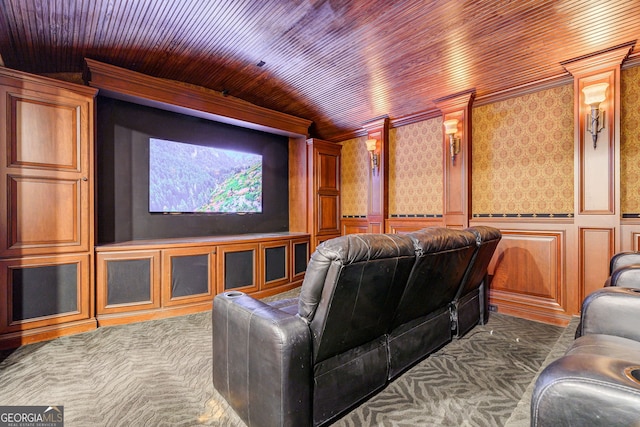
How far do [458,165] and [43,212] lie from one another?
4.58 metres

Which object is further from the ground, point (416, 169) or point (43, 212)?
point (416, 169)

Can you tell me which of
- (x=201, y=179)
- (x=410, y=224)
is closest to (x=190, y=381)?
(x=201, y=179)

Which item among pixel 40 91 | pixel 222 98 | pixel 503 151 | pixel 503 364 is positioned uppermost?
pixel 222 98

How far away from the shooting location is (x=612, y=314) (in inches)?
51.3

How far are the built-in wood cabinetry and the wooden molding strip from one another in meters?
1.66

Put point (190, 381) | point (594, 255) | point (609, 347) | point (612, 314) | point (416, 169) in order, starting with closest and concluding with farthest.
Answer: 1. point (609, 347)
2. point (612, 314)
3. point (190, 381)
4. point (594, 255)
5. point (416, 169)

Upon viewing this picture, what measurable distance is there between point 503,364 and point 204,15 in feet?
11.9

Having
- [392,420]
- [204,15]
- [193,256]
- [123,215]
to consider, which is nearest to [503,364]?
[392,420]

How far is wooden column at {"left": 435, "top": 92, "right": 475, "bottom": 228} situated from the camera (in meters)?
3.89

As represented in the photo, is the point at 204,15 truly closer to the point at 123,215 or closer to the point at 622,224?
the point at 123,215

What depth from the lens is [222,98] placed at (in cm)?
398

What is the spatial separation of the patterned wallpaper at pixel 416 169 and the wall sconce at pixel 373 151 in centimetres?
23

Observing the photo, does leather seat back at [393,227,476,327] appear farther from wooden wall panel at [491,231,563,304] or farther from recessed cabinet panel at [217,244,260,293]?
recessed cabinet panel at [217,244,260,293]

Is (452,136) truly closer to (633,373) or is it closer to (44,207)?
(633,373)
